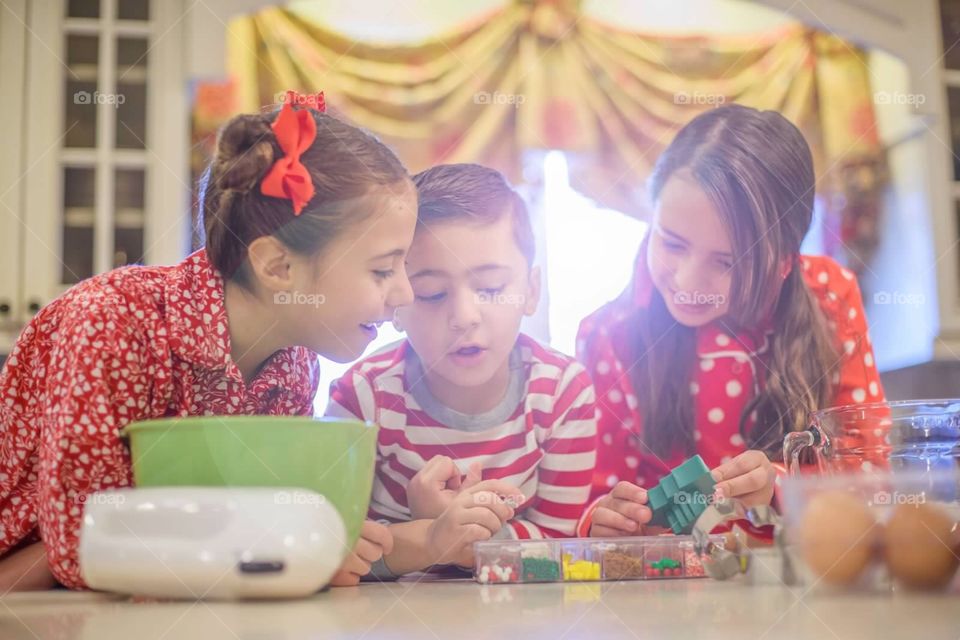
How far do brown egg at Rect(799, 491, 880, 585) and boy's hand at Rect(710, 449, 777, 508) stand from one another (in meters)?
0.46

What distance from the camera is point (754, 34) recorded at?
5.16 ft

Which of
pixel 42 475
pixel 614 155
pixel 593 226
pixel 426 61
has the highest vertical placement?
pixel 426 61

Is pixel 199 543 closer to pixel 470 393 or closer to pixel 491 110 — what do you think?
pixel 470 393

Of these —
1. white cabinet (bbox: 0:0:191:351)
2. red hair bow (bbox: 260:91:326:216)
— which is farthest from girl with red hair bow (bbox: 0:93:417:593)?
white cabinet (bbox: 0:0:191:351)

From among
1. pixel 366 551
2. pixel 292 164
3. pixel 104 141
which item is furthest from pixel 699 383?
pixel 104 141

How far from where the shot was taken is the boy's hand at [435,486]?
1293 millimetres

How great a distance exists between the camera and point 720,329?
1.45m

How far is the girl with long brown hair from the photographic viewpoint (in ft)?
4.64

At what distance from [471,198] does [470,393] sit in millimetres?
276

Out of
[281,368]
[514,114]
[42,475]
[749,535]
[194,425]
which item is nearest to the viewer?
[194,425]

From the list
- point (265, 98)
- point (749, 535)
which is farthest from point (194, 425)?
point (749, 535)

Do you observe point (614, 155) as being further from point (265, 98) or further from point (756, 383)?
point (265, 98)

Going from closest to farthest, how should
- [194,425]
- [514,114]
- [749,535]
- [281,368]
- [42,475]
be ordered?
[194,425] → [42,475] → [281,368] → [749,535] → [514,114]

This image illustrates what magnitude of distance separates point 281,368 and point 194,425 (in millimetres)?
346
